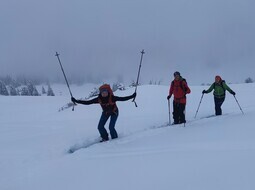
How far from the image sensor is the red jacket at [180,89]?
1300 centimetres

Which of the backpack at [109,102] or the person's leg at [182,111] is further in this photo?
the person's leg at [182,111]

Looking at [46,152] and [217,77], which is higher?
[217,77]

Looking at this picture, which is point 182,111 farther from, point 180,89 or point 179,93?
point 180,89

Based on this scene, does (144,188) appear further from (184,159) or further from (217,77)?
(217,77)

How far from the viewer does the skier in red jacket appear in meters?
13.0

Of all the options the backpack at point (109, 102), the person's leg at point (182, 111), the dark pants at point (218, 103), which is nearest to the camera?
the backpack at point (109, 102)

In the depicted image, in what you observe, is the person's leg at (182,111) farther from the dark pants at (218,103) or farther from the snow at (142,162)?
the dark pants at (218,103)

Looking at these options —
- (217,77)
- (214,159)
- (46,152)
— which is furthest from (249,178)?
(217,77)

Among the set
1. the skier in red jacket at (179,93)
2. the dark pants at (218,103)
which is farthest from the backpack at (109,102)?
the dark pants at (218,103)

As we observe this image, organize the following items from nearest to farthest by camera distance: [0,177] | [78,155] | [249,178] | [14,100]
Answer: [249,178]
[0,177]
[78,155]
[14,100]

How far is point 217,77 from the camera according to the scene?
1464 cm

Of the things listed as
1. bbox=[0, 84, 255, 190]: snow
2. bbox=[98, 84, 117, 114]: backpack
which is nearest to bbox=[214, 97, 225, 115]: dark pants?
bbox=[0, 84, 255, 190]: snow

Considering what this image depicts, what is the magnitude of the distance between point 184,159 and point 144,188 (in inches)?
61.0

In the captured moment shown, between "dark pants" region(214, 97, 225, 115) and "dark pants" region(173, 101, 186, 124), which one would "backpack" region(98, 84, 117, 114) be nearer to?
"dark pants" region(173, 101, 186, 124)
